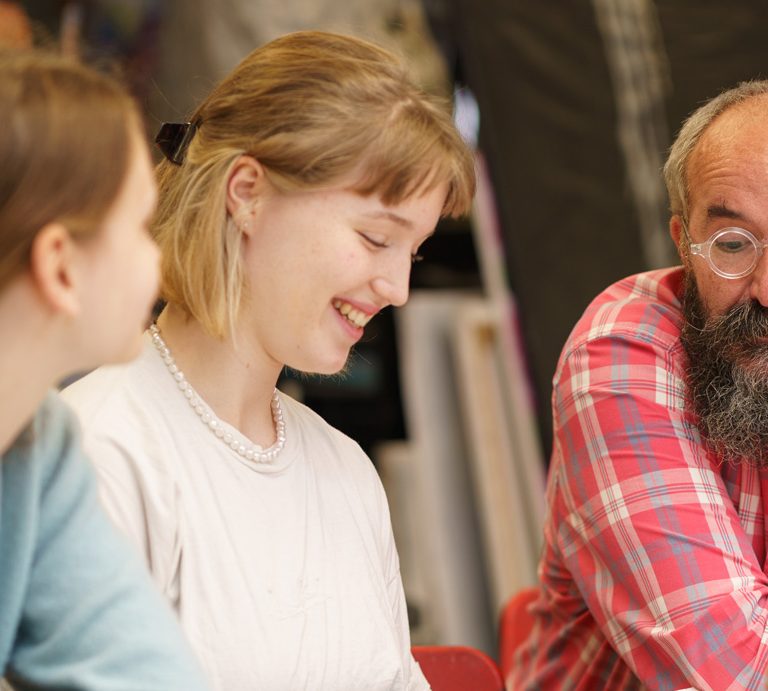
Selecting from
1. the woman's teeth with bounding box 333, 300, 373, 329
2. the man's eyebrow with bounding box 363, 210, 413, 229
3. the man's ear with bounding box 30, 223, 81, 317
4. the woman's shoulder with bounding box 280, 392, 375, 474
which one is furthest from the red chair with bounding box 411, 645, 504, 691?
the man's ear with bounding box 30, 223, 81, 317

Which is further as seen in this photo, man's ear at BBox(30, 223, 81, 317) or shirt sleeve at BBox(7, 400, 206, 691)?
shirt sleeve at BBox(7, 400, 206, 691)

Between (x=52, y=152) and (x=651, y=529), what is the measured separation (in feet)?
3.42

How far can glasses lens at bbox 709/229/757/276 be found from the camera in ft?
5.67

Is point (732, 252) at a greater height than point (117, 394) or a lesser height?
lesser

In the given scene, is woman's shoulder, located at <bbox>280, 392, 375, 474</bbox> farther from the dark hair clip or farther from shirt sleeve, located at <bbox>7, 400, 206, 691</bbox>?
shirt sleeve, located at <bbox>7, 400, 206, 691</bbox>

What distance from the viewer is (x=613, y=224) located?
3174mm

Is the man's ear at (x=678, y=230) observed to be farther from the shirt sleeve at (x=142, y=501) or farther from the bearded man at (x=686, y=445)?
the shirt sleeve at (x=142, y=501)

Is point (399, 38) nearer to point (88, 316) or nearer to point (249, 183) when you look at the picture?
point (249, 183)

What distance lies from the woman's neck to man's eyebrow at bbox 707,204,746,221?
71 centimetres

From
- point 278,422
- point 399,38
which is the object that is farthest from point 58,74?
point 399,38

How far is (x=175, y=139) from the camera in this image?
1.53 meters

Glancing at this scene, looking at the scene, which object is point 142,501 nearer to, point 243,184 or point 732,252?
point 243,184

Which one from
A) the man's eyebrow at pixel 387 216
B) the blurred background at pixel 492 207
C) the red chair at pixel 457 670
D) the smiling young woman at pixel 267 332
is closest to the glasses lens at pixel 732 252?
the smiling young woman at pixel 267 332

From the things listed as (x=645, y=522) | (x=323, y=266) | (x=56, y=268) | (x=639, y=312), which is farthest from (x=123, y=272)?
(x=639, y=312)
